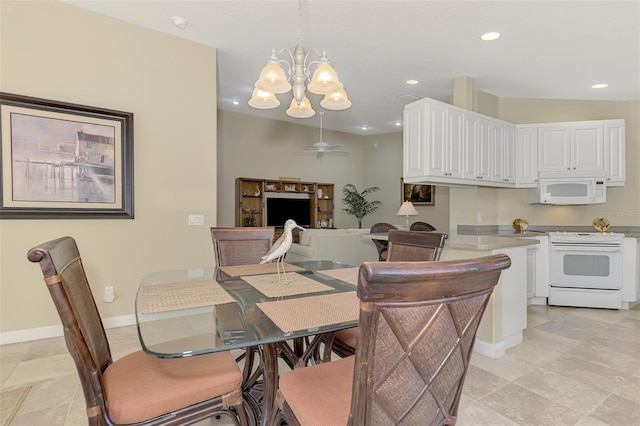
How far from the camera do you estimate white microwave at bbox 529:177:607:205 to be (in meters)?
4.33

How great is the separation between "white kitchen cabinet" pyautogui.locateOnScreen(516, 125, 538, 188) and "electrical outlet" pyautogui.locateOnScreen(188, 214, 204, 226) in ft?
14.5

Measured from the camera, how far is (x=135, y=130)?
10.4 feet

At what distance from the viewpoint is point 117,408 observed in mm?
1063

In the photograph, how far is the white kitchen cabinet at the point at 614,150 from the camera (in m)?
4.27

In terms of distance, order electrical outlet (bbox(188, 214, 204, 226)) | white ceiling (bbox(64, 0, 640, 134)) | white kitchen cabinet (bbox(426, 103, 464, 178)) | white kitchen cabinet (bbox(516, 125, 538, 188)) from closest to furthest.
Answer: white ceiling (bbox(64, 0, 640, 134)) < electrical outlet (bbox(188, 214, 204, 226)) < white kitchen cabinet (bbox(426, 103, 464, 178)) < white kitchen cabinet (bbox(516, 125, 538, 188))

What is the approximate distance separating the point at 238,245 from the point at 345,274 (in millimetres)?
911

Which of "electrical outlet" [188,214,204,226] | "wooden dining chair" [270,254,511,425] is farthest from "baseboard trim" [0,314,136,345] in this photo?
"wooden dining chair" [270,254,511,425]

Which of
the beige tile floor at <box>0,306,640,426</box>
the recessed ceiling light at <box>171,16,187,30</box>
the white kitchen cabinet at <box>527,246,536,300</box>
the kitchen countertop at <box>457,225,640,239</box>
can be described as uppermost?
the recessed ceiling light at <box>171,16,187,30</box>

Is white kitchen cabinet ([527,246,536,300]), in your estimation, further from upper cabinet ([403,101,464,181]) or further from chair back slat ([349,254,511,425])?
chair back slat ([349,254,511,425])

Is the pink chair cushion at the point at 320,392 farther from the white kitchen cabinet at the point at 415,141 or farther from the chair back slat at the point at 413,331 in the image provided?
the white kitchen cabinet at the point at 415,141

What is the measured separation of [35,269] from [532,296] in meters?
5.33

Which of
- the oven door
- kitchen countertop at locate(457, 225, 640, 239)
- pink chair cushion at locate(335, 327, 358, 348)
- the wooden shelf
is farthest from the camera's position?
the wooden shelf

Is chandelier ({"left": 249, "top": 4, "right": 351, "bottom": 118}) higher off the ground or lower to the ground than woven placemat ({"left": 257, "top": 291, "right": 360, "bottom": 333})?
higher

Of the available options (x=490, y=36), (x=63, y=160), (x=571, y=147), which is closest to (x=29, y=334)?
(x=63, y=160)
